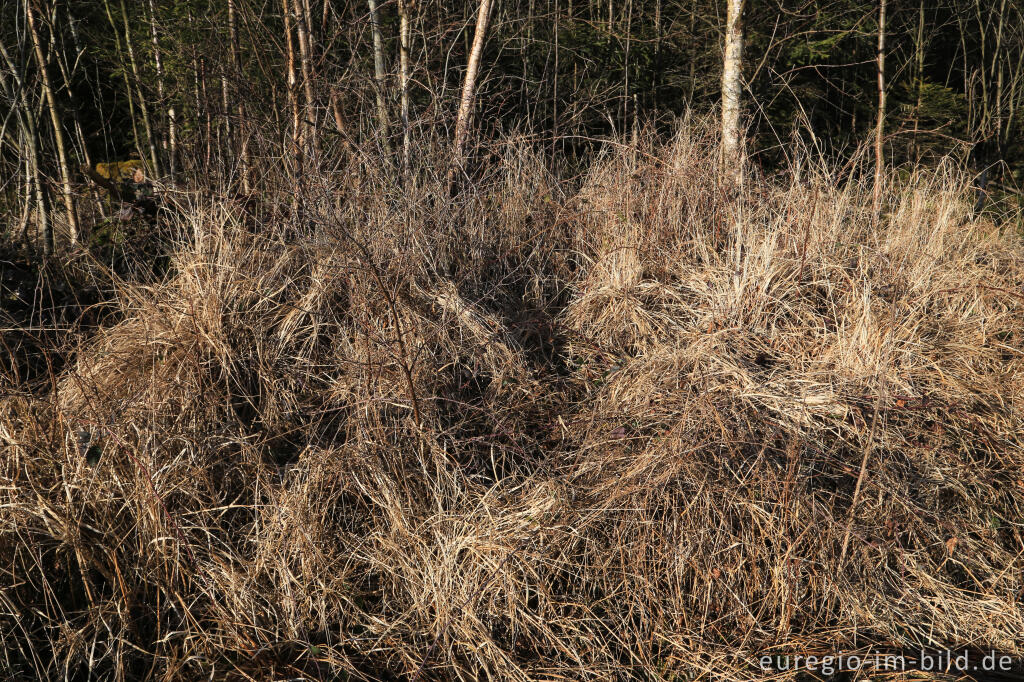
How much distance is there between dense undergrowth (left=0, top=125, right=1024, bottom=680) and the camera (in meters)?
2.88

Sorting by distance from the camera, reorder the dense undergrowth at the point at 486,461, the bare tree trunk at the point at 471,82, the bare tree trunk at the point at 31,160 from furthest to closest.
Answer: the bare tree trunk at the point at 471,82
the bare tree trunk at the point at 31,160
the dense undergrowth at the point at 486,461

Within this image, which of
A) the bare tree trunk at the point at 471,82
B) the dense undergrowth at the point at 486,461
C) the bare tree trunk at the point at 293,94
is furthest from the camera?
the bare tree trunk at the point at 471,82

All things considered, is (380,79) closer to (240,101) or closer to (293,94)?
(293,94)

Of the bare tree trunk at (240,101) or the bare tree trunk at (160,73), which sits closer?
the bare tree trunk at (240,101)

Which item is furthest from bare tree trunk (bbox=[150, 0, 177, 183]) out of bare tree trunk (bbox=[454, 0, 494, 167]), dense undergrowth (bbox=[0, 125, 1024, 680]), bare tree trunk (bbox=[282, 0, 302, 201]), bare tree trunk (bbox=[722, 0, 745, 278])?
bare tree trunk (bbox=[722, 0, 745, 278])

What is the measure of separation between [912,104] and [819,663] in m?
8.91

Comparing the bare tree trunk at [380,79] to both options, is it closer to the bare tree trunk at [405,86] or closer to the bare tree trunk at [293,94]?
the bare tree trunk at [405,86]

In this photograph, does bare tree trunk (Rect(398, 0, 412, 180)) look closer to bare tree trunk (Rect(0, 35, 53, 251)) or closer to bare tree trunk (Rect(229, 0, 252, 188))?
bare tree trunk (Rect(229, 0, 252, 188))

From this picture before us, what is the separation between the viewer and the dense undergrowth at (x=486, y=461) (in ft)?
9.43

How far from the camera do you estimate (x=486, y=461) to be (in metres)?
3.49

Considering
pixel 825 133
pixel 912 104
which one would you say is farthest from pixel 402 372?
pixel 912 104

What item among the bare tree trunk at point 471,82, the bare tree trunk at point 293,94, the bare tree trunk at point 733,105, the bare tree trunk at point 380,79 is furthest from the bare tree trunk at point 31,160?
the bare tree trunk at point 733,105

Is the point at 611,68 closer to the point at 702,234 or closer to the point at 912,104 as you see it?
the point at 912,104

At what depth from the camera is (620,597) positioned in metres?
3.05
